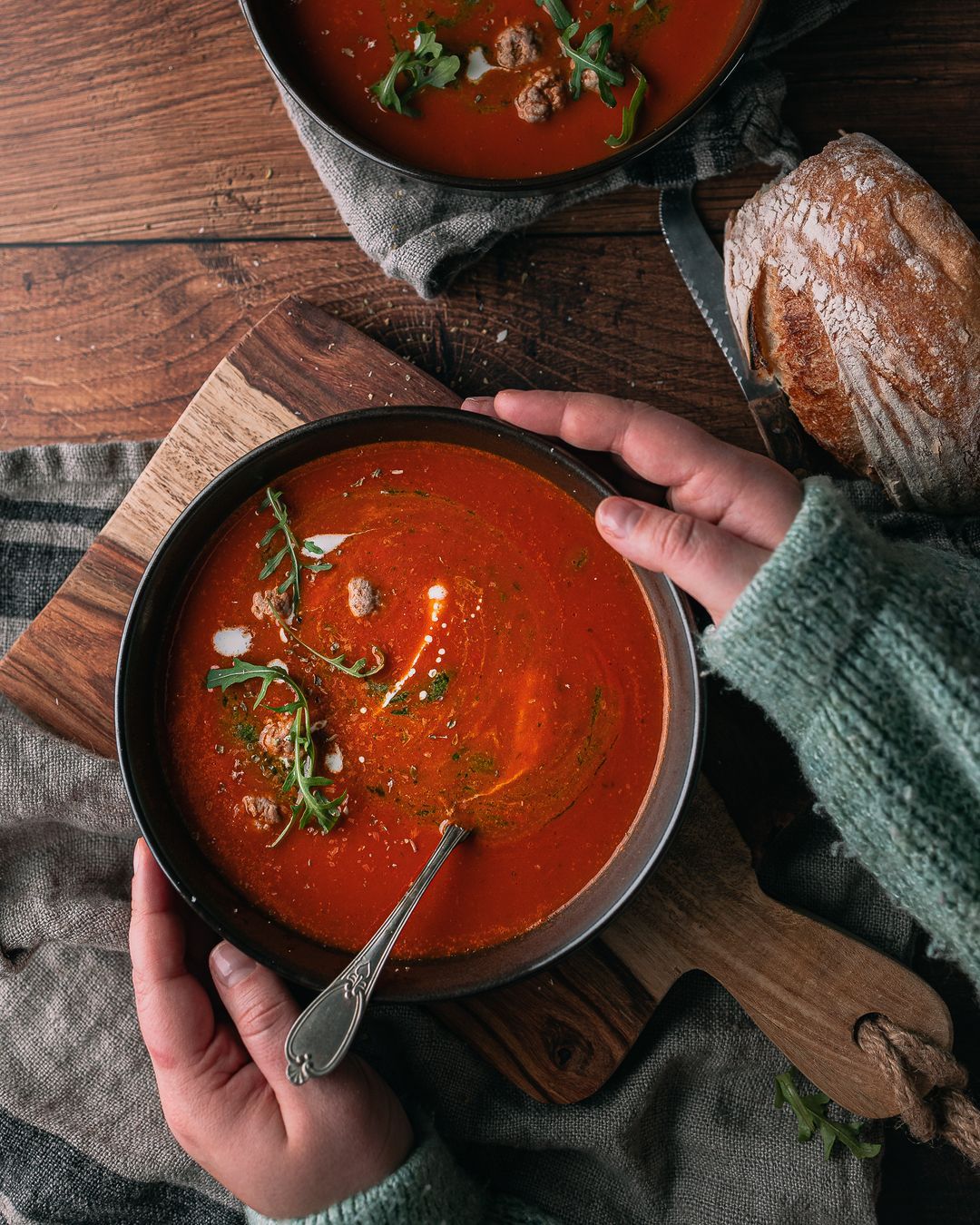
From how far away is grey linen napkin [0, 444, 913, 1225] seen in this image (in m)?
2.14

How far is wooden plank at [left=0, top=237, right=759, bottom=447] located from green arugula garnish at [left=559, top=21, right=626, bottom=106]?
0.33 metres

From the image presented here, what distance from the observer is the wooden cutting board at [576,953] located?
2.05 m

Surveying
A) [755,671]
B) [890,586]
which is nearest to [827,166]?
[890,586]

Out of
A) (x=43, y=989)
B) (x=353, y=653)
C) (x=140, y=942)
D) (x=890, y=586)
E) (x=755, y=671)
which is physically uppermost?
(x=890, y=586)

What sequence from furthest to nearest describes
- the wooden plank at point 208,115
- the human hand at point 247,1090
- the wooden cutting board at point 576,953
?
the wooden plank at point 208,115, the wooden cutting board at point 576,953, the human hand at point 247,1090

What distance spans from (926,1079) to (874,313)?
1.53m

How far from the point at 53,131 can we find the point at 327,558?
129cm

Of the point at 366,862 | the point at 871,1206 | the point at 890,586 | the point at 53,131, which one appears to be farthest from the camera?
the point at 53,131

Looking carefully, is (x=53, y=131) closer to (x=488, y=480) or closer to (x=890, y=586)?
(x=488, y=480)

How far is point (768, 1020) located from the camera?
2.07m

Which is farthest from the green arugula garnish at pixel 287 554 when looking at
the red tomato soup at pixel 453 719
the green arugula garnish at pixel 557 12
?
the green arugula garnish at pixel 557 12

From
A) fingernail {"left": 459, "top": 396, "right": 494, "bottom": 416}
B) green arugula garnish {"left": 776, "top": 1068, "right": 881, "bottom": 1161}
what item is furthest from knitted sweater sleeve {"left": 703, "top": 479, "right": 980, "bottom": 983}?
fingernail {"left": 459, "top": 396, "right": 494, "bottom": 416}

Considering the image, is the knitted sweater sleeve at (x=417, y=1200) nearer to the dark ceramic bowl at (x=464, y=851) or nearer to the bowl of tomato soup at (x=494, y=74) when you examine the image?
the dark ceramic bowl at (x=464, y=851)

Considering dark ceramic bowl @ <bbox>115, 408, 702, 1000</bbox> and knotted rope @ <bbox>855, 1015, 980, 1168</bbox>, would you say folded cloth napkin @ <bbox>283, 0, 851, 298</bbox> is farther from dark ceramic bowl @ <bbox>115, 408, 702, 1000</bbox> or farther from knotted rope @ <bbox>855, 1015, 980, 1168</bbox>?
knotted rope @ <bbox>855, 1015, 980, 1168</bbox>
